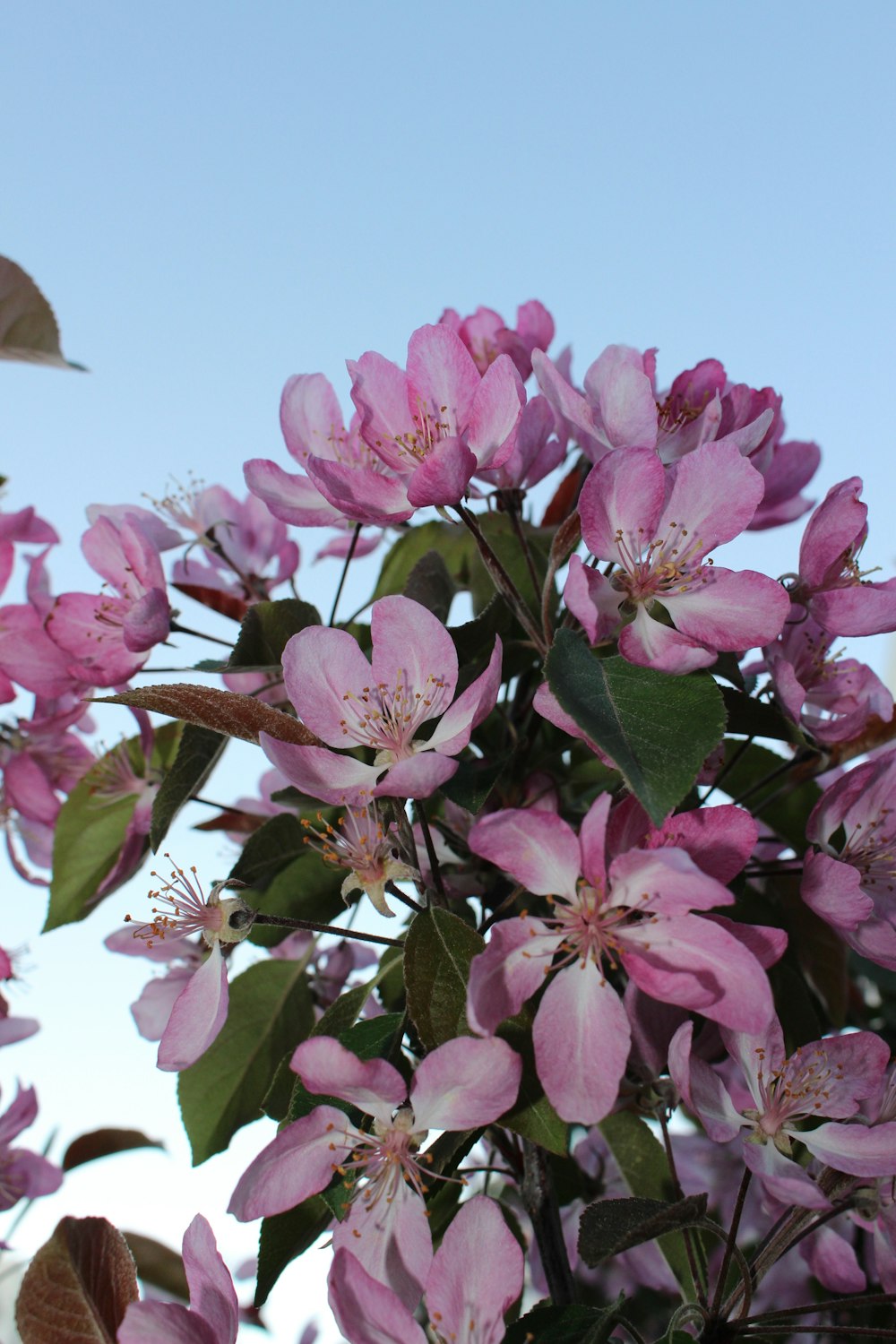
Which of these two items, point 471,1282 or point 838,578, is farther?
point 838,578

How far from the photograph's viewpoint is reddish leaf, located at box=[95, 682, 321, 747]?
662mm

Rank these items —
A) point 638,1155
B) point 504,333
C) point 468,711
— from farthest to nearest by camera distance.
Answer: point 504,333
point 638,1155
point 468,711

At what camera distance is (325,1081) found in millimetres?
610

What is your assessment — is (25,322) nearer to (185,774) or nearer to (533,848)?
(185,774)

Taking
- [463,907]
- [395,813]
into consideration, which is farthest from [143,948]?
[395,813]

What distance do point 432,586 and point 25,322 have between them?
1.48 ft

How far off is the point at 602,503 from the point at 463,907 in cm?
37

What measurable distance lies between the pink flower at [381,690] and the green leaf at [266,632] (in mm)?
112

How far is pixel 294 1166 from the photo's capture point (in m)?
0.64

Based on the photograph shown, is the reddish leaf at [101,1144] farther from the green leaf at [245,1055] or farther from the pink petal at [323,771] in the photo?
the pink petal at [323,771]

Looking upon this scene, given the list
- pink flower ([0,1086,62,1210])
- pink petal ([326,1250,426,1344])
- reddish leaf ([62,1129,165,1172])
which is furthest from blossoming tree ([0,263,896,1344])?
reddish leaf ([62,1129,165,1172])

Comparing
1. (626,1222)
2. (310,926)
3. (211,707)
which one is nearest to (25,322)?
(211,707)

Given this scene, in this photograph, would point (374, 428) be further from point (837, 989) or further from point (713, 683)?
point (837, 989)

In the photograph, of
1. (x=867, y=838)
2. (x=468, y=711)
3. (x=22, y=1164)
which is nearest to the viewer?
(x=468, y=711)
